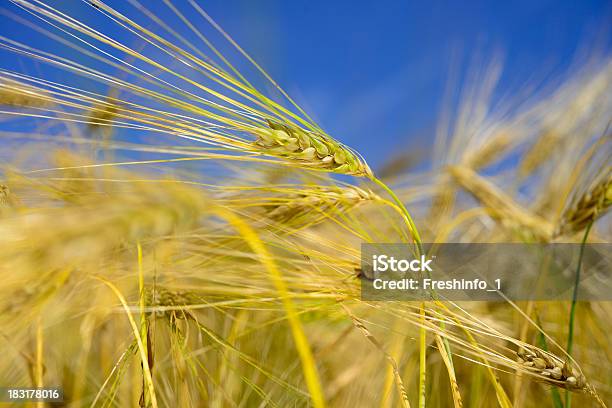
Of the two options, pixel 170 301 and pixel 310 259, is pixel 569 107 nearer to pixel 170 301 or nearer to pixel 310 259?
pixel 310 259

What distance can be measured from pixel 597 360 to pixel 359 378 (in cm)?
37

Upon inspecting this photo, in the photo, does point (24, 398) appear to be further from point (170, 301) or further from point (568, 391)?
point (568, 391)

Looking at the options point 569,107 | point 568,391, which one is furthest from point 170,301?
point 569,107

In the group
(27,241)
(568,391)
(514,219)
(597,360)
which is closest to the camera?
(27,241)

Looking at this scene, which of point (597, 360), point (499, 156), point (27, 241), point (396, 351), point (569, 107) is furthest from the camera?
point (499, 156)

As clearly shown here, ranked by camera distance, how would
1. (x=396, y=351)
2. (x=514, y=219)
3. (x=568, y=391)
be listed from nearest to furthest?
1. (x=568, y=391)
2. (x=396, y=351)
3. (x=514, y=219)

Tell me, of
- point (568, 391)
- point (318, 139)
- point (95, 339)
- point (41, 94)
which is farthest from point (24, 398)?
point (568, 391)

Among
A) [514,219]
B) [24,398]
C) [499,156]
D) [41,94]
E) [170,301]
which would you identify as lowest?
[24,398]

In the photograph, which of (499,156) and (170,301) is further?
(499,156)

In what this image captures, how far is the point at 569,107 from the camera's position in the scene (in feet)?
3.64

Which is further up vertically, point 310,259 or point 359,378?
point 310,259

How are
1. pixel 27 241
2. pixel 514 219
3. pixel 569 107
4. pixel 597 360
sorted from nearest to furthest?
pixel 27 241
pixel 597 360
pixel 514 219
pixel 569 107

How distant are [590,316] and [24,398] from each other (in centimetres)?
79

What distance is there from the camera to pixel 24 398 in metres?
0.57
